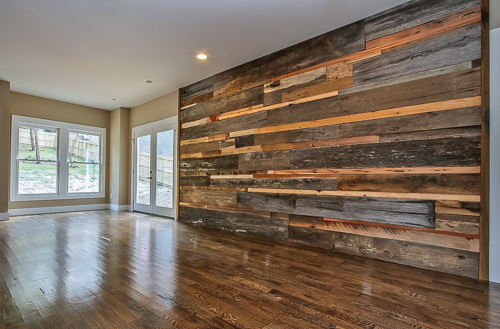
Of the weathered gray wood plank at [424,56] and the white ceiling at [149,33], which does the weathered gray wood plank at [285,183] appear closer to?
the weathered gray wood plank at [424,56]

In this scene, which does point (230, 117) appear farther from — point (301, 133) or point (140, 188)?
point (140, 188)

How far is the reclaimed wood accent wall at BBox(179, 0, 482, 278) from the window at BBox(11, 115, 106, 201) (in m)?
5.03

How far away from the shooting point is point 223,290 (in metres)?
2.07

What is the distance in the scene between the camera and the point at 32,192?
6.38 meters

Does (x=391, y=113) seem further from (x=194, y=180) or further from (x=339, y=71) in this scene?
(x=194, y=180)

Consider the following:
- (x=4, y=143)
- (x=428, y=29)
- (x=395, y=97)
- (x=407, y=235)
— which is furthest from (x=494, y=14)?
(x=4, y=143)

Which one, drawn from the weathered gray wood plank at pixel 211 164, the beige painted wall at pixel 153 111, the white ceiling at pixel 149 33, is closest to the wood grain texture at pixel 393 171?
the weathered gray wood plank at pixel 211 164

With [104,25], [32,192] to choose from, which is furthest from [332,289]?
[32,192]

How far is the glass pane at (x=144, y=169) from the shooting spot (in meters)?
6.62

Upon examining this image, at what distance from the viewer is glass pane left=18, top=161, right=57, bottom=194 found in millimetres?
6248

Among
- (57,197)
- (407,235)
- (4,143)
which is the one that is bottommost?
(57,197)

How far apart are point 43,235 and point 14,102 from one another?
402 centimetres

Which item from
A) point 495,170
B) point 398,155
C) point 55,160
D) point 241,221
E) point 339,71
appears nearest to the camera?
point 495,170

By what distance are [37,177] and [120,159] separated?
6.28 ft
